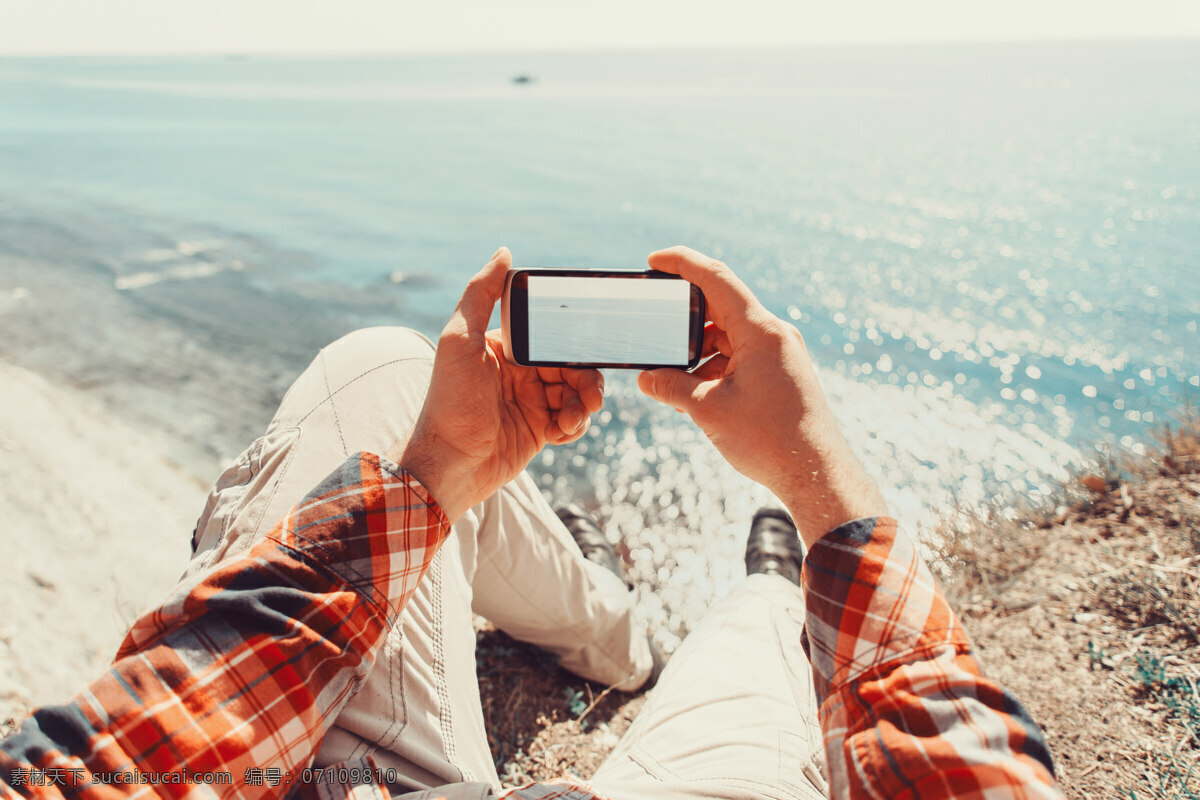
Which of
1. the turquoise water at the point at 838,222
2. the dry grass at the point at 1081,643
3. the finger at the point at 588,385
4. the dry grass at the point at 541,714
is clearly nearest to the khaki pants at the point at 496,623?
the dry grass at the point at 541,714

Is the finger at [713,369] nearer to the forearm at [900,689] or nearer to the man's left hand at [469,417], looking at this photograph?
the man's left hand at [469,417]

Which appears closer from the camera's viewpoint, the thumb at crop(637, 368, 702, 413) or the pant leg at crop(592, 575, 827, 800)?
the pant leg at crop(592, 575, 827, 800)

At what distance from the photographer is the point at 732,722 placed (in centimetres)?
172

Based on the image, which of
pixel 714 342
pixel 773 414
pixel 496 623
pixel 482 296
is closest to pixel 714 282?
pixel 714 342

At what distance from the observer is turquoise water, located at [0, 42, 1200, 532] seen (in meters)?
5.89

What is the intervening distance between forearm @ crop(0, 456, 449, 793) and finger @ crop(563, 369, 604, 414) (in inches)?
23.5

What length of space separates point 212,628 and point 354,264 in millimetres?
9009

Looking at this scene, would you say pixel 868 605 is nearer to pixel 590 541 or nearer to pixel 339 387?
pixel 339 387

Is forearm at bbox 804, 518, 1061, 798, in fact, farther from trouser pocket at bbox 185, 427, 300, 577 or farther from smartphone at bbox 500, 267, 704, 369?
trouser pocket at bbox 185, 427, 300, 577

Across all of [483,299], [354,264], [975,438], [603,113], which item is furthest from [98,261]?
[603,113]

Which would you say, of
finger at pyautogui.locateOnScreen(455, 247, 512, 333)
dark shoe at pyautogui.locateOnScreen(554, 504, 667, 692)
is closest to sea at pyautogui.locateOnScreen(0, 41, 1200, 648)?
dark shoe at pyautogui.locateOnScreen(554, 504, 667, 692)

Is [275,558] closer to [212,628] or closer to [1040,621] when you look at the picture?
[212,628]

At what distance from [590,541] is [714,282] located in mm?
2094

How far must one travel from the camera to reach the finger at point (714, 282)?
5.14 ft
